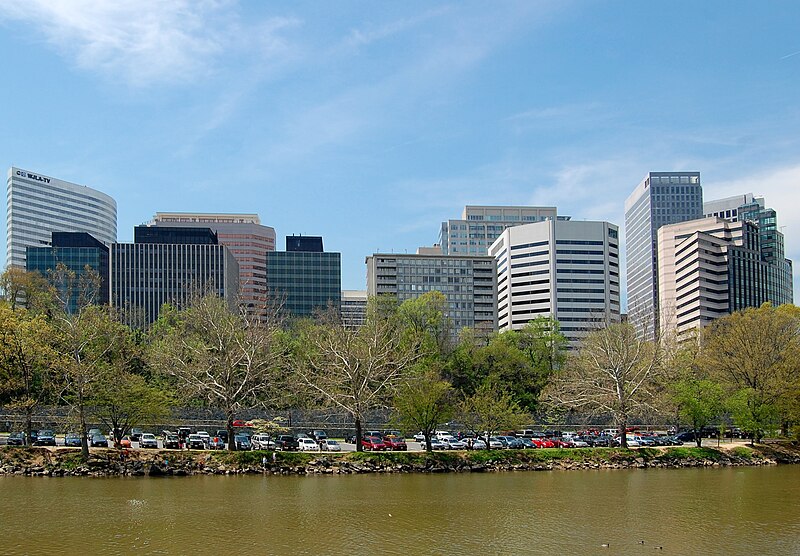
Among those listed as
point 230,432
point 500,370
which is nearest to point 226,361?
point 230,432

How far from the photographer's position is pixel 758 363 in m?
84.1

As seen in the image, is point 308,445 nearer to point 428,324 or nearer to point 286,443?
point 286,443

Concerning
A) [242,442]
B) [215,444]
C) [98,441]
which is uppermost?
[98,441]

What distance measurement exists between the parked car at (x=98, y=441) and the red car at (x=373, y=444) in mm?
23241

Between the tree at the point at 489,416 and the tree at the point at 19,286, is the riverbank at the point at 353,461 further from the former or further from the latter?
the tree at the point at 19,286

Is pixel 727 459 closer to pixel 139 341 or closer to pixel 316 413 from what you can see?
pixel 316 413

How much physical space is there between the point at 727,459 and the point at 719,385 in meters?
8.25

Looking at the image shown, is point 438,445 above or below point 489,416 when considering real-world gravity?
below

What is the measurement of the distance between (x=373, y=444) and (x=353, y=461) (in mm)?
8313

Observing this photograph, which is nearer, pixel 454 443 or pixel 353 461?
pixel 353 461

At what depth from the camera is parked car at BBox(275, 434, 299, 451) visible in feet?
243

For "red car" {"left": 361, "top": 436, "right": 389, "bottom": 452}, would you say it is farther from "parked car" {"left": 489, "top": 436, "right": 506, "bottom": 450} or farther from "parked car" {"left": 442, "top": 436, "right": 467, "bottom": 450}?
"parked car" {"left": 489, "top": 436, "right": 506, "bottom": 450}

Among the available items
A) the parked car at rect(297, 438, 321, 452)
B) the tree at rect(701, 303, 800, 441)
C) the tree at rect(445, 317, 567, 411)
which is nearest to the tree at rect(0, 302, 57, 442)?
the parked car at rect(297, 438, 321, 452)

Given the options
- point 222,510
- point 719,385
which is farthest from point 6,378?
point 719,385
